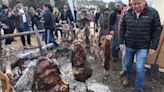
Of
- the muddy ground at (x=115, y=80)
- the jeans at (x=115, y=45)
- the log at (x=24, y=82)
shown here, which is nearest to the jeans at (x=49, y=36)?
the jeans at (x=115, y=45)

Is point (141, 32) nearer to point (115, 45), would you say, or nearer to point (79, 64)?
point (79, 64)

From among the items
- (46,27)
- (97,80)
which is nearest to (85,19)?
(46,27)

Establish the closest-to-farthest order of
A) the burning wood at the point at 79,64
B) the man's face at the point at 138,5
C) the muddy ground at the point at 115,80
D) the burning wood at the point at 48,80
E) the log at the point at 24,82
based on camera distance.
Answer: the burning wood at the point at 48,80 < the burning wood at the point at 79,64 < the man's face at the point at 138,5 < the log at the point at 24,82 < the muddy ground at the point at 115,80

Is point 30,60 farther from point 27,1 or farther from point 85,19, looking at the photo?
point 27,1

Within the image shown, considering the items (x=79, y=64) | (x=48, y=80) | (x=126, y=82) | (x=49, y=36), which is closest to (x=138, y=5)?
(x=79, y=64)

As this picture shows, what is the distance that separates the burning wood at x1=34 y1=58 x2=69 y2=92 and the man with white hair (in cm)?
283

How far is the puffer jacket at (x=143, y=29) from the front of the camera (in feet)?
21.0

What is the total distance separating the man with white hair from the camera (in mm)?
6398

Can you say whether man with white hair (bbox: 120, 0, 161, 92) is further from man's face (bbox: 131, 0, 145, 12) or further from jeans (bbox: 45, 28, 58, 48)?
jeans (bbox: 45, 28, 58, 48)

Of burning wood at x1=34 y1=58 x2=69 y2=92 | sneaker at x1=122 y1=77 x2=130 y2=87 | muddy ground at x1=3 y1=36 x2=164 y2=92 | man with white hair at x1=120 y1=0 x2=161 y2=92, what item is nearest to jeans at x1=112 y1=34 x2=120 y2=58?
muddy ground at x1=3 y1=36 x2=164 y2=92

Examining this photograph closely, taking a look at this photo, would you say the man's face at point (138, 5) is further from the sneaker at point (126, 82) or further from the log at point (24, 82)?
the log at point (24, 82)

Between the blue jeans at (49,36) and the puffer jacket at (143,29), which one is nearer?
the puffer jacket at (143,29)

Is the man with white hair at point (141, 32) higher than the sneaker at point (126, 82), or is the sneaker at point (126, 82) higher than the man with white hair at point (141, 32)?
the man with white hair at point (141, 32)

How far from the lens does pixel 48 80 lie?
13.6 feet
